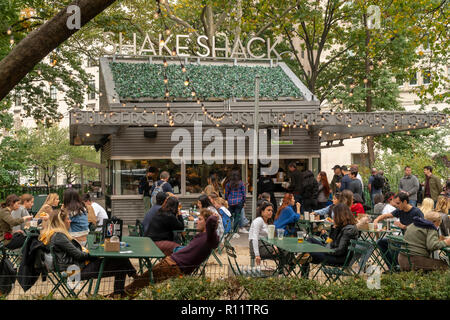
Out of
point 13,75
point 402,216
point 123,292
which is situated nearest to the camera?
point 13,75

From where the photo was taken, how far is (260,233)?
8523mm

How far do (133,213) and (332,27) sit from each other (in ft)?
53.8

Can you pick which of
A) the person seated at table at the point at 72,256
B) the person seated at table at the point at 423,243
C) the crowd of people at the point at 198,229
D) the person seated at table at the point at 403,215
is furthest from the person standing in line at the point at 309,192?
the person seated at table at the point at 72,256

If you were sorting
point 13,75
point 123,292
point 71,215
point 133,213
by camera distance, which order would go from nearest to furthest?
1. point 13,75
2. point 123,292
3. point 71,215
4. point 133,213

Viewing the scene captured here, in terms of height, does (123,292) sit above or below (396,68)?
below

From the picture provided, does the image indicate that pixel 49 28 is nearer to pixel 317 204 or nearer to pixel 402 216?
pixel 402 216

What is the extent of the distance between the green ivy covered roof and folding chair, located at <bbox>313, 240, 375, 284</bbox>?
34.1 ft

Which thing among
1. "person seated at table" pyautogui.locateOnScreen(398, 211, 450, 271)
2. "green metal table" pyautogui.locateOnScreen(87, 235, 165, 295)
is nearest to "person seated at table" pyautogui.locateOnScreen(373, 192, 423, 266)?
"person seated at table" pyautogui.locateOnScreen(398, 211, 450, 271)

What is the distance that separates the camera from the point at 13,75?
536cm

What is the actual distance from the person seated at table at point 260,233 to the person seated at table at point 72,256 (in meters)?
2.09

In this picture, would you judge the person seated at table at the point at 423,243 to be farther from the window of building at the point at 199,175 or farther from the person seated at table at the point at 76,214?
the window of building at the point at 199,175

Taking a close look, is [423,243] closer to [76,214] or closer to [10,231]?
[76,214]

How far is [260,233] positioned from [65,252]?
3313mm

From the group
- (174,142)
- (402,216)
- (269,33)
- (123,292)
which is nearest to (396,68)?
(269,33)
